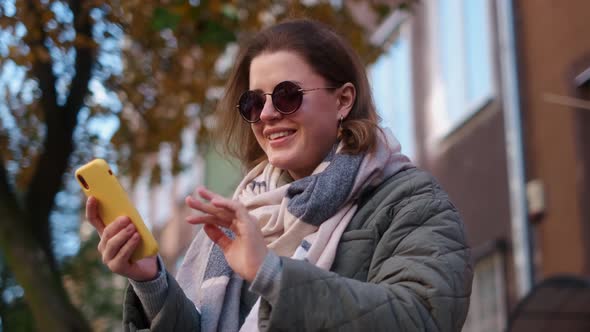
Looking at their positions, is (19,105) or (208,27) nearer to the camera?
(208,27)

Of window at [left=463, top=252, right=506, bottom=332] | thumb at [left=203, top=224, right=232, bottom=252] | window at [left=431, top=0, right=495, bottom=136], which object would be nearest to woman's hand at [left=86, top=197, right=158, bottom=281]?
thumb at [left=203, top=224, right=232, bottom=252]

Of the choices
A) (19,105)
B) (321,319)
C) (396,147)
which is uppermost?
(396,147)

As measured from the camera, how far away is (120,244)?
2.88m

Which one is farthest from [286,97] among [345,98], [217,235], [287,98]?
[217,235]

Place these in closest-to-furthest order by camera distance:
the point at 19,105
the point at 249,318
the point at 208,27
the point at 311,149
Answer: the point at 249,318, the point at 311,149, the point at 208,27, the point at 19,105

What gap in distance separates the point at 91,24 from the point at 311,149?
6.40 metres

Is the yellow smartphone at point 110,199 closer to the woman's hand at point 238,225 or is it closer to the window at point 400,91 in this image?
the woman's hand at point 238,225

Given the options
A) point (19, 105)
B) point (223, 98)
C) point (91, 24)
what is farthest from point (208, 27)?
point (223, 98)

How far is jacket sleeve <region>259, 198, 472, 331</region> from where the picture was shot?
262 centimetres

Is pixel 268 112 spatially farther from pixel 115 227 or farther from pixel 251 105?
pixel 115 227

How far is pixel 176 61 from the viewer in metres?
11.2

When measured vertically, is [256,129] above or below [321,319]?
above

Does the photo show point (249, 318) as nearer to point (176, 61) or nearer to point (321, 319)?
point (321, 319)

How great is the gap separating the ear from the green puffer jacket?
0.95 feet
